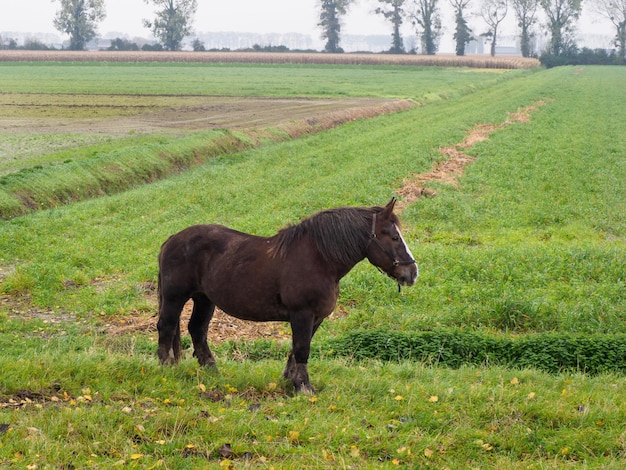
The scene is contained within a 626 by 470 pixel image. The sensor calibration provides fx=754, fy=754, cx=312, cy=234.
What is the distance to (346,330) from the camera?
13078mm

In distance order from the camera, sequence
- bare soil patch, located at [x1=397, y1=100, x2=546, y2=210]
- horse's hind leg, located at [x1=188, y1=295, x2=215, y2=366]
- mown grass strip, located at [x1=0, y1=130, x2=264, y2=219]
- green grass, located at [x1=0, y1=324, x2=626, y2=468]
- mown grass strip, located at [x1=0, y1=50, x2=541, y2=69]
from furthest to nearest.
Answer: mown grass strip, located at [x1=0, y1=50, x2=541, y2=69] < bare soil patch, located at [x1=397, y1=100, x2=546, y2=210] < mown grass strip, located at [x1=0, y1=130, x2=264, y2=219] < horse's hind leg, located at [x1=188, y1=295, x2=215, y2=366] < green grass, located at [x1=0, y1=324, x2=626, y2=468]

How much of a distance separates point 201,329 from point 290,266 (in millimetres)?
1735

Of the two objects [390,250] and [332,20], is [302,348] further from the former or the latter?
[332,20]

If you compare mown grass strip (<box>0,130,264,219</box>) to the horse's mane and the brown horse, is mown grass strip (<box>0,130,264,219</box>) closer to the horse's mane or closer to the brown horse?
the brown horse

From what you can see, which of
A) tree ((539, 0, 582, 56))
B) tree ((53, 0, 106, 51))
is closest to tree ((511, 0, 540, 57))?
tree ((539, 0, 582, 56))

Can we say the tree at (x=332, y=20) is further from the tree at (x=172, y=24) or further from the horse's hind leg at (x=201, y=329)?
the horse's hind leg at (x=201, y=329)

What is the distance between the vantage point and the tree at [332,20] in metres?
152

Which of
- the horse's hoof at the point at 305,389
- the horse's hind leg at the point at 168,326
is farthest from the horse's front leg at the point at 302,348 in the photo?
the horse's hind leg at the point at 168,326

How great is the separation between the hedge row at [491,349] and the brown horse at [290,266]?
2.78 m

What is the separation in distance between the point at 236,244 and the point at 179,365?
171cm

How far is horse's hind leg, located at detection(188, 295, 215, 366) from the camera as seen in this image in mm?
9844

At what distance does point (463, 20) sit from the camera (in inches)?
5960

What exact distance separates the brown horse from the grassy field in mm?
818

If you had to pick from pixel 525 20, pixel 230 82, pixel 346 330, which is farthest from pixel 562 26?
Answer: pixel 346 330
